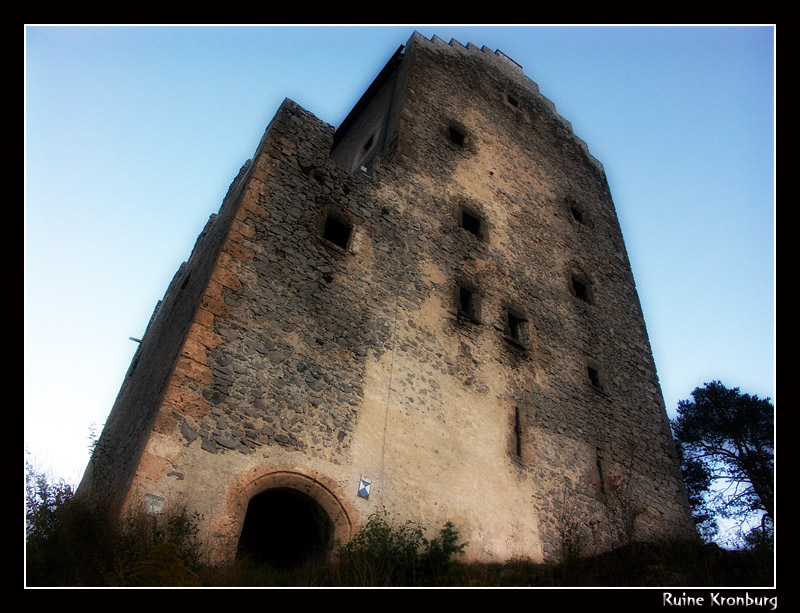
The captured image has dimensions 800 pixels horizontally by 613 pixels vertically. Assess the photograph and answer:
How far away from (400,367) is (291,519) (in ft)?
9.49

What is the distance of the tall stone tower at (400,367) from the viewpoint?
24.9ft

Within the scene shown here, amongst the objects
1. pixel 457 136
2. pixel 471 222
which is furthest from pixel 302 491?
pixel 457 136

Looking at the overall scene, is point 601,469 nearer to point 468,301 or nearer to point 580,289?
point 468,301

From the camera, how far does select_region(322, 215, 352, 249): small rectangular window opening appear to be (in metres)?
10.7

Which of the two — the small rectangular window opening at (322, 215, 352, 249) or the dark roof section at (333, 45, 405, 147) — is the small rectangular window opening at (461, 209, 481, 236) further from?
the dark roof section at (333, 45, 405, 147)

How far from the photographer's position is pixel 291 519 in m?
8.33

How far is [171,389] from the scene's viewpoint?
734 centimetres

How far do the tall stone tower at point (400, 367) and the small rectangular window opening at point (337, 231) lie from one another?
4 cm

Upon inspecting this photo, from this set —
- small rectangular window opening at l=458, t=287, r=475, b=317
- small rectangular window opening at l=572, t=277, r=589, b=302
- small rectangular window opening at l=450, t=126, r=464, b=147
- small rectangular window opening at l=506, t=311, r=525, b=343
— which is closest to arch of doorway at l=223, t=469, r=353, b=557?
small rectangular window opening at l=458, t=287, r=475, b=317

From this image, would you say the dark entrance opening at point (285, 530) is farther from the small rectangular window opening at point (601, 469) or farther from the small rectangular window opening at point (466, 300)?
the small rectangular window opening at point (601, 469)

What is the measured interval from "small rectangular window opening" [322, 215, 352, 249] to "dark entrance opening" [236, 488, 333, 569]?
15.3 ft
